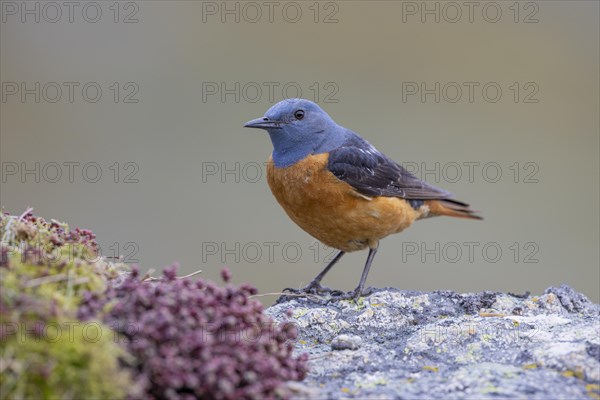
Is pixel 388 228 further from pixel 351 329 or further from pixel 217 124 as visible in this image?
pixel 217 124

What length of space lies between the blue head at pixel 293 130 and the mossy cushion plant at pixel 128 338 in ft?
11.1

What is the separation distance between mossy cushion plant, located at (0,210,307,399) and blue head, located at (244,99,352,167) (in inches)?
133

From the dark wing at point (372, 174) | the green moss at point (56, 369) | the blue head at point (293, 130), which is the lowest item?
the green moss at point (56, 369)

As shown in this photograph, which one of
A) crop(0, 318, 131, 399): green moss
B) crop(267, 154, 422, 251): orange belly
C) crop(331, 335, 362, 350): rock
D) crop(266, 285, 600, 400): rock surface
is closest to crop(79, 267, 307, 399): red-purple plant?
crop(0, 318, 131, 399): green moss

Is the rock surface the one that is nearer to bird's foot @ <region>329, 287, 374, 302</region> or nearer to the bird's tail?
bird's foot @ <region>329, 287, 374, 302</region>

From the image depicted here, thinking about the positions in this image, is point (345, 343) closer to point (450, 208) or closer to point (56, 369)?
point (56, 369)

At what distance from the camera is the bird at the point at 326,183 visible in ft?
22.3

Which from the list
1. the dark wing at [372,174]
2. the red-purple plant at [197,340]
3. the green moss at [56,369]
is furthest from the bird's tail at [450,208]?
the green moss at [56,369]

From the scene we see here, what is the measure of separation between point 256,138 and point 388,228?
8390 millimetres

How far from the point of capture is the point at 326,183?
6832 mm

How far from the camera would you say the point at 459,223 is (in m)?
13.3

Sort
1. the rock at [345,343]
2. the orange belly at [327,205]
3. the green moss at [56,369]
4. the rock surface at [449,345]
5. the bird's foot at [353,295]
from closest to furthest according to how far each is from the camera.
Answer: the green moss at [56,369], the rock surface at [449,345], the rock at [345,343], the bird's foot at [353,295], the orange belly at [327,205]

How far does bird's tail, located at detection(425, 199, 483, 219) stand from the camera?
8.12m

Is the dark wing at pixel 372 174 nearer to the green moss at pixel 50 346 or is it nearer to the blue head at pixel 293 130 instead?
the blue head at pixel 293 130
